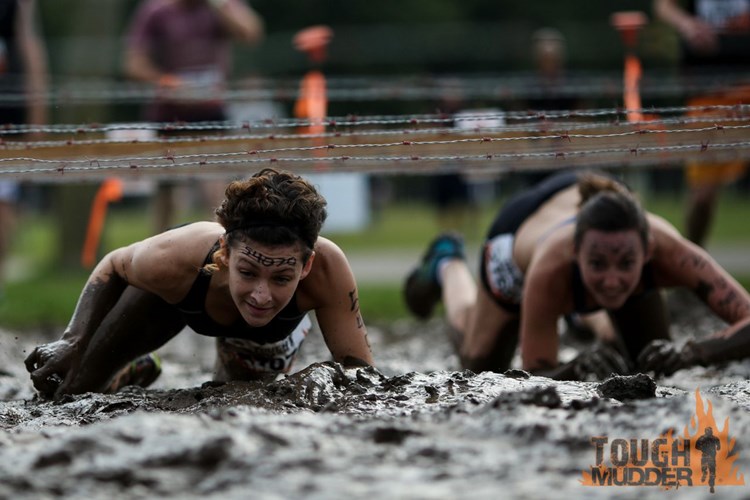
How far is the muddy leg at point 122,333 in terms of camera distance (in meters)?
5.38

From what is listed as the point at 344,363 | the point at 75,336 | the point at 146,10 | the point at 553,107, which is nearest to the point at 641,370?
the point at 344,363

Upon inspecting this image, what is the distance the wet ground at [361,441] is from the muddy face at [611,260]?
976 millimetres

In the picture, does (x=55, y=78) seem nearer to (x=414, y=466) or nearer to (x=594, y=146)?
(x=594, y=146)

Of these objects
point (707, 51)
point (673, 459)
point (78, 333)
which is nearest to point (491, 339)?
point (78, 333)

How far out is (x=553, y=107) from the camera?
33.6 ft

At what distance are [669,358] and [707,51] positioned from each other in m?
4.44

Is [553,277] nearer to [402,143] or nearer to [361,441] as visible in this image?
[402,143]

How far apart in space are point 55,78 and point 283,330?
1097 centimetres

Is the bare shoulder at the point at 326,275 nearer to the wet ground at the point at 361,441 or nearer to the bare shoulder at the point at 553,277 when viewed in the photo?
the wet ground at the point at 361,441

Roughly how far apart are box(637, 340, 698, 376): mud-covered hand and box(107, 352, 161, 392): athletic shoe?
2492 millimetres

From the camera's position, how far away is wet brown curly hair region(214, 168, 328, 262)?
466 cm

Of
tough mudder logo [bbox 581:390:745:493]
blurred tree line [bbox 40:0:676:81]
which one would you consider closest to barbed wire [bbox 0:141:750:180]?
tough mudder logo [bbox 581:390:745:493]

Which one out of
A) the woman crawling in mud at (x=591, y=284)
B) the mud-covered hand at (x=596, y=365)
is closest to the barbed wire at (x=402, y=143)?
the woman crawling in mud at (x=591, y=284)

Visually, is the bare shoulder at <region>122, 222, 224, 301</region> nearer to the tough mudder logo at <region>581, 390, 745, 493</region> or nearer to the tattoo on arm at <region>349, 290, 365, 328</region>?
the tattoo on arm at <region>349, 290, 365, 328</region>
